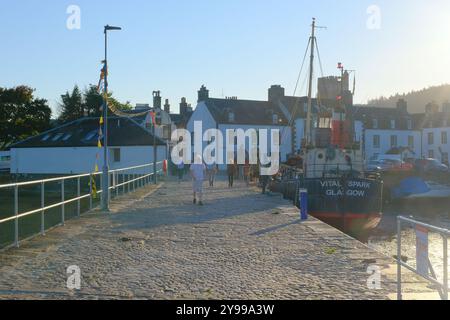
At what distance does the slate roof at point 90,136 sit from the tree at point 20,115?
20.5 feet

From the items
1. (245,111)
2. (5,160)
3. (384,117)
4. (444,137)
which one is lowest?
(5,160)

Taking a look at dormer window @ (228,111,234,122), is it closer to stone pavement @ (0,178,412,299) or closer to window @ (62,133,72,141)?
window @ (62,133,72,141)

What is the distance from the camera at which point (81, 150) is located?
52.5 m

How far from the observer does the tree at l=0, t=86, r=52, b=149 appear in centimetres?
6178

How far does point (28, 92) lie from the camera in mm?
64438

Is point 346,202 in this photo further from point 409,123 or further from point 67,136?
point 409,123

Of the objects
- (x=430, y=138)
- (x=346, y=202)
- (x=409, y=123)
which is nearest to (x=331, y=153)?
(x=346, y=202)

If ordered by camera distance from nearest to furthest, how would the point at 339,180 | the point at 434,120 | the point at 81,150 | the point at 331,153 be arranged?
1. the point at 339,180
2. the point at 331,153
3. the point at 81,150
4. the point at 434,120

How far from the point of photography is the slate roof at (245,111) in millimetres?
61781

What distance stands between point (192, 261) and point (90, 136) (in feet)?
153

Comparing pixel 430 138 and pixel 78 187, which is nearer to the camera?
pixel 78 187

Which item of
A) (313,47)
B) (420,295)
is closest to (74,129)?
(313,47)

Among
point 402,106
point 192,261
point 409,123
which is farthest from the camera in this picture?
point 402,106
